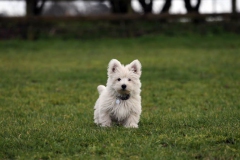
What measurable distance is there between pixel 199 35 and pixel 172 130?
20.4m

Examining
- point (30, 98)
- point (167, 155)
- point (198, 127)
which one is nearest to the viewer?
point (167, 155)

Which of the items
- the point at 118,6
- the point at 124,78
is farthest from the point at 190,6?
the point at 124,78

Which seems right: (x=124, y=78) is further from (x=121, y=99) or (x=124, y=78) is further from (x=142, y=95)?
(x=142, y=95)

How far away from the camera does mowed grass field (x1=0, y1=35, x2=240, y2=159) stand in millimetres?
6125

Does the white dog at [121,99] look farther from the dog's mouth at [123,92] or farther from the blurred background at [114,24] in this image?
the blurred background at [114,24]

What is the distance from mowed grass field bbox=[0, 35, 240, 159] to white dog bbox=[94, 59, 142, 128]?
229 millimetres

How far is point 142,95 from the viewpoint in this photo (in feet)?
40.5

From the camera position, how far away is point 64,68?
57.9ft

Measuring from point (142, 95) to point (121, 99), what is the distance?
462 centimetres

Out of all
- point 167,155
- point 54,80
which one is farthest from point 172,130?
point 54,80

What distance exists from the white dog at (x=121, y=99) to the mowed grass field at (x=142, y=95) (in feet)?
0.75

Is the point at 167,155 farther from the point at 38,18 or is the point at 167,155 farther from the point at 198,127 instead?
the point at 38,18

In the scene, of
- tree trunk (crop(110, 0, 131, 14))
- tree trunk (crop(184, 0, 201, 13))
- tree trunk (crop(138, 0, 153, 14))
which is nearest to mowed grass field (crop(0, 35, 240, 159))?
tree trunk (crop(110, 0, 131, 14))

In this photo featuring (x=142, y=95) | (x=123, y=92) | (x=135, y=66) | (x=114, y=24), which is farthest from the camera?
(x=114, y=24)
